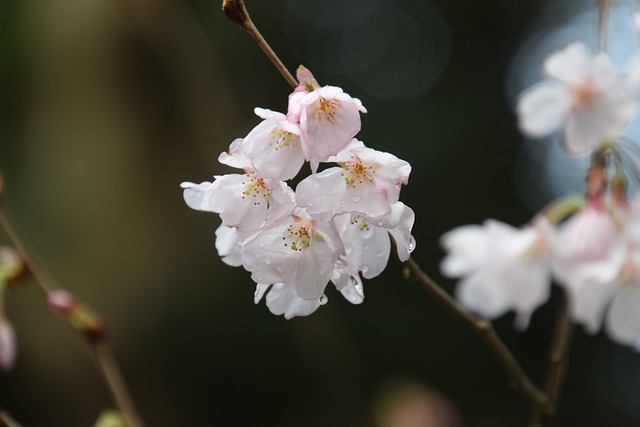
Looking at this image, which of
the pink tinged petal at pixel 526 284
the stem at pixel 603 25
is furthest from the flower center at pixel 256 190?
the pink tinged petal at pixel 526 284

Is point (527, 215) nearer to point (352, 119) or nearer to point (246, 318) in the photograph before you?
point (246, 318)

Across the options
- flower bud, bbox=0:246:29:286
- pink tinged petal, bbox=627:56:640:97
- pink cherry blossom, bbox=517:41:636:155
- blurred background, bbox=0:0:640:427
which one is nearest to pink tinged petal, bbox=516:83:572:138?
pink cherry blossom, bbox=517:41:636:155

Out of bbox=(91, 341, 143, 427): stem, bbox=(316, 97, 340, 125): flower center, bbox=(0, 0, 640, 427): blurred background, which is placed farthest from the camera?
bbox=(0, 0, 640, 427): blurred background

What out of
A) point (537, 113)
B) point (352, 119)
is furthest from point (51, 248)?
point (352, 119)

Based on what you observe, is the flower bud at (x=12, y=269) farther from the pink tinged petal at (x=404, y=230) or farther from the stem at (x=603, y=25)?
the stem at (x=603, y=25)

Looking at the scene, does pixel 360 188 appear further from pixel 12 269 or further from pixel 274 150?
pixel 12 269

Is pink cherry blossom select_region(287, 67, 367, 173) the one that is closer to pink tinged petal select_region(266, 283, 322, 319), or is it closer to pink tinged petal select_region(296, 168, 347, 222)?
pink tinged petal select_region(296, 168, 347, 222)
